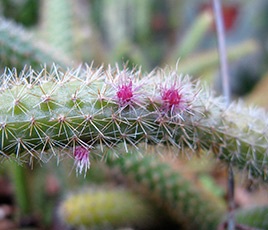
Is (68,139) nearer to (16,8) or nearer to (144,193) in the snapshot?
(144,193)

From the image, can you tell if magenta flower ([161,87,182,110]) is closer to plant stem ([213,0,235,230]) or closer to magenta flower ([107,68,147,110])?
magenta flower ([107,68,147,110])

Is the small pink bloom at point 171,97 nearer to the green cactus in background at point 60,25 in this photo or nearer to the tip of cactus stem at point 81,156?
the tip of cactus stem at point 81,156

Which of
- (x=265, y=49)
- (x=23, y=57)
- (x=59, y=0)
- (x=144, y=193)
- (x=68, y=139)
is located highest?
(x=265, y=49)

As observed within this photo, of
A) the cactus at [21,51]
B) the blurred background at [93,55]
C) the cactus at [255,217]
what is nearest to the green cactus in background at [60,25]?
the blurred background at [93,55]

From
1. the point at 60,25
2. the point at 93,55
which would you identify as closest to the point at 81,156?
the point at 60,25

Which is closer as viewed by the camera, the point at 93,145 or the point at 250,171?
the point at 93,145

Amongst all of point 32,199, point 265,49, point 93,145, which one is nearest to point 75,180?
point 32,199
